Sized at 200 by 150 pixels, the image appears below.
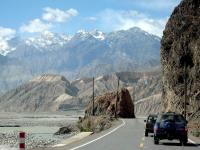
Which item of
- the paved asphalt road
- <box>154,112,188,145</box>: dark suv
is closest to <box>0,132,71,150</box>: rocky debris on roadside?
the paved asphalt road

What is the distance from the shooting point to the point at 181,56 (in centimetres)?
7881

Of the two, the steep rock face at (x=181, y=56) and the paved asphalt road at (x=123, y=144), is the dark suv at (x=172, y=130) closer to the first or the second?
the paved asphalt road at (x=123, y=144)

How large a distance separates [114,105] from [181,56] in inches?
1054

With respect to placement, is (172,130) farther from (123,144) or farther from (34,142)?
(34,142)

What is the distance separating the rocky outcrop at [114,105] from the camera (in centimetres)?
10130

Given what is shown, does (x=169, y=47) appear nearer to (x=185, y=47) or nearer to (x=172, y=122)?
(x=185, y=47)

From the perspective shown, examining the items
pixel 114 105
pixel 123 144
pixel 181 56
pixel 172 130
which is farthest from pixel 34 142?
pixel 114 105

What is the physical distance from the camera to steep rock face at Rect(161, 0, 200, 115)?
234 ft

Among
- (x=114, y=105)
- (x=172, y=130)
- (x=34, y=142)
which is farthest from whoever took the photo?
(x=114, y=105)

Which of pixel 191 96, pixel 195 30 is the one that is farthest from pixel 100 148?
pixel 195 30

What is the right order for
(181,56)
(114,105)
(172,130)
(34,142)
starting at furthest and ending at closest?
(114,105) → (181,56) → (34,142) → (172,130)

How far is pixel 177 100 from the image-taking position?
248 feet

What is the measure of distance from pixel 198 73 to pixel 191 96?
124 inches

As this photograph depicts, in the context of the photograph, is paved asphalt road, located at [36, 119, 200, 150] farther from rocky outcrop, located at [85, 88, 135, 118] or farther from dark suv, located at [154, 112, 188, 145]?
rocky outcrop, located at [85, 88, 135, 118]
